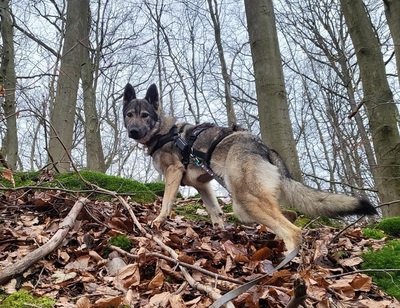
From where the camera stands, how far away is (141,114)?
6.02 meters

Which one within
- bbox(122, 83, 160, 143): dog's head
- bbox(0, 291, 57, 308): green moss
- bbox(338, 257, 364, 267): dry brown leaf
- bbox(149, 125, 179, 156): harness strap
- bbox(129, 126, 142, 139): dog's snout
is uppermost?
bbox(122, 83, 160, 143): dog's head

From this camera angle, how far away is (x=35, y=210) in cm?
425

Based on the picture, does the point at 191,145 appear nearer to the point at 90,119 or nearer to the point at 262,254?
the point at 262,254

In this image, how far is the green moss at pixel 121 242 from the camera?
3.28 meters

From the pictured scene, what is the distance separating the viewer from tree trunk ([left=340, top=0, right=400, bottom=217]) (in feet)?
19.4

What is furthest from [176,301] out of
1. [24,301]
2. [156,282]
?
[24,301]

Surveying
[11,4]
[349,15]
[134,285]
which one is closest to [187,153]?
[134,285]

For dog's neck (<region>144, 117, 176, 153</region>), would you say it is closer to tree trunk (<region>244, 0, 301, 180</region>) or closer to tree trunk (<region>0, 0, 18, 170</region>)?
tree trunk (<region>244, 0, 301, 180</region>)

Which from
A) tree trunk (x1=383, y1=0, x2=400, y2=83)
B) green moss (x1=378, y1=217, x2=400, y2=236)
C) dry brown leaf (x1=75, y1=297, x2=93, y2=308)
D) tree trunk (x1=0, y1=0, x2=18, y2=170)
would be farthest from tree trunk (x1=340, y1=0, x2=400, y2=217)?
tree trunk (x1=0, y1=0, x2=18, y2=170)

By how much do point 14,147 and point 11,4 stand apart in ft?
15.9

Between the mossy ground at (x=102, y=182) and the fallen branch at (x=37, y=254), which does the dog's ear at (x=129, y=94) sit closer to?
the mossy ground at (x=102, y=182)

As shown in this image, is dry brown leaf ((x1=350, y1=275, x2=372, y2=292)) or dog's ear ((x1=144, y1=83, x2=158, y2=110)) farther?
dog's ear ((x1=144, y1=83, x2=158, y2=110))

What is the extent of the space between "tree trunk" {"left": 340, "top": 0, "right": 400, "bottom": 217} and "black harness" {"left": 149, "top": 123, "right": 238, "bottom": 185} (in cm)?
271

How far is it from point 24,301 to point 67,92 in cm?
706
